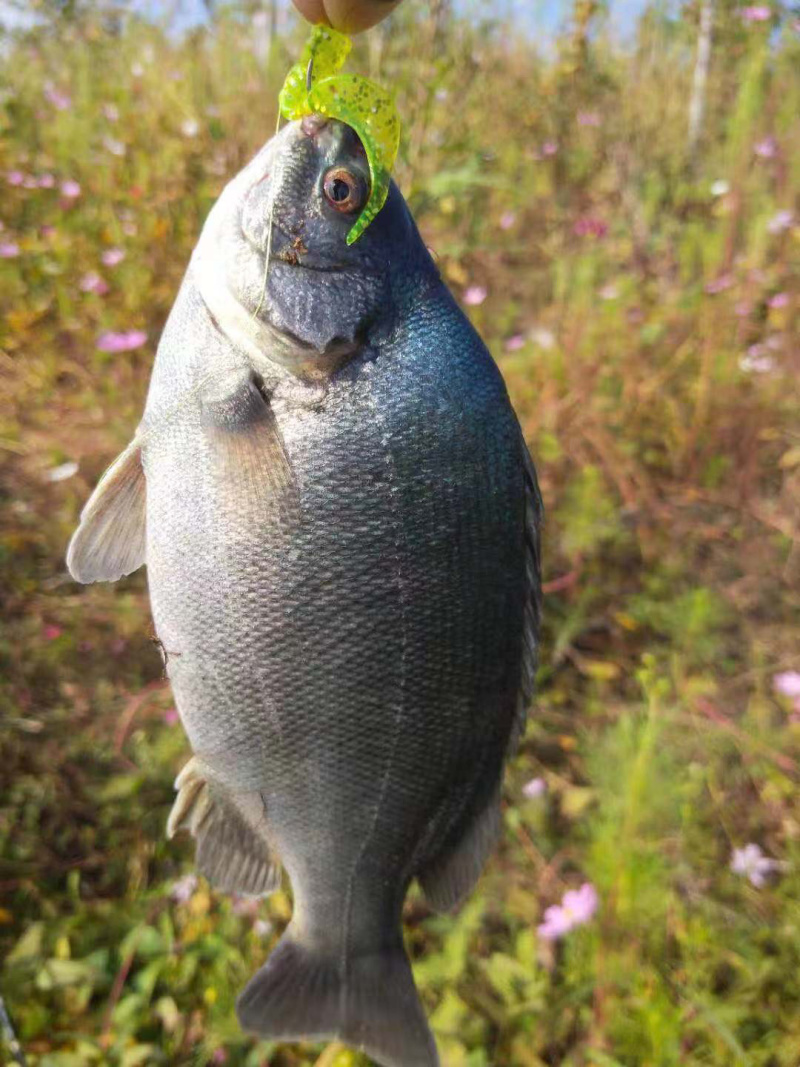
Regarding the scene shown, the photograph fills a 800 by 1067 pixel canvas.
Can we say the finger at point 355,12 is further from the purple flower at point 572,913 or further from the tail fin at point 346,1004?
the purple flower at point 572,913

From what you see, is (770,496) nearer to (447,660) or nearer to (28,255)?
(447,660)

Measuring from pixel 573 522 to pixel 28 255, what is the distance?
9.25 ft

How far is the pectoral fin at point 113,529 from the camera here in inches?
41.2

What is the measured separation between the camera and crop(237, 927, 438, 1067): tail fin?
3.91ft

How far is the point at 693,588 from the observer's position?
2.72 meters

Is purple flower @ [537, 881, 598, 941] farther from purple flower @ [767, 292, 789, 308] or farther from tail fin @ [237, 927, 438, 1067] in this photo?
purple flower @ [767, 292, 789, 308]

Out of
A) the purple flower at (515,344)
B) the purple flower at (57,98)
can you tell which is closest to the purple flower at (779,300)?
the purple flower at (515,344)

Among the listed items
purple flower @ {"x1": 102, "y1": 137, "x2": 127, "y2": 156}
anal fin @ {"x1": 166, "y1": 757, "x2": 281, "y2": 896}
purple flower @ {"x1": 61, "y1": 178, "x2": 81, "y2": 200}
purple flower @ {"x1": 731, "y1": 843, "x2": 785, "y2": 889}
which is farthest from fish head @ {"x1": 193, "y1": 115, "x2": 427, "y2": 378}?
purple flower @ {"x1": 102, "y1": 137, "x2": 127, "y2": 156}

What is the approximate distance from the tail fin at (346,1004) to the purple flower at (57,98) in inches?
173

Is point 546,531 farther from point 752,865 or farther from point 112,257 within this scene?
point 112,257

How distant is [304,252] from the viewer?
98cm

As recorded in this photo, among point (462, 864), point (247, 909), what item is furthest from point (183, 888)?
point (462, 864)

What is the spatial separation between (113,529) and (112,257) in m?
2.50

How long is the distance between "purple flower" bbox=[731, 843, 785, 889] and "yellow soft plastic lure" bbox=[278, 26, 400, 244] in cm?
182
